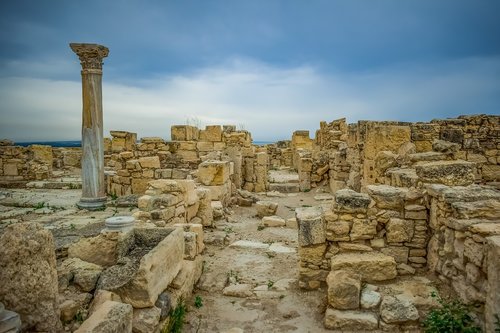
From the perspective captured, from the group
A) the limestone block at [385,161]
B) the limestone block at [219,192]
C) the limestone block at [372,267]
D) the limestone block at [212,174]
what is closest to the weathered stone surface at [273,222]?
the limestone block at [219,192]

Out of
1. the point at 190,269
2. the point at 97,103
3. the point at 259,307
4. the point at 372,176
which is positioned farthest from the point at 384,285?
the point at 97,103

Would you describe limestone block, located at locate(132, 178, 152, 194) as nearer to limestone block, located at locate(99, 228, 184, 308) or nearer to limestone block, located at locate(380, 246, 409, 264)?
limestone block, located at locate(99, 228, 184, 308)

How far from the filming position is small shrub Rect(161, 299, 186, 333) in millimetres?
3767

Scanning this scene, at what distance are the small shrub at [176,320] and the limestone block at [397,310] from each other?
2.35 metres

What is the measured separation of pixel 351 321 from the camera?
12.5ft

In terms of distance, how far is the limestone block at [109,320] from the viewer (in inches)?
102

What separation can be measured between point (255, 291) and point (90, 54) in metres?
6.83

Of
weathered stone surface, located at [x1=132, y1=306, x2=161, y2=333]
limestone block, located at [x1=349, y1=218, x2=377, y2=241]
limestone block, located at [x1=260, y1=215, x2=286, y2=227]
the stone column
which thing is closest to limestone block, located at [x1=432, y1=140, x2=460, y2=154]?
limestone block, located at [x1=349, y1=218, x2=377, y2=241]

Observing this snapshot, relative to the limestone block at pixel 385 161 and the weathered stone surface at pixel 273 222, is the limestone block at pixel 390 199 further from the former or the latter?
the weathered stone surface at pixel 273 222

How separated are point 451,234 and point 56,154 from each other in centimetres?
2226

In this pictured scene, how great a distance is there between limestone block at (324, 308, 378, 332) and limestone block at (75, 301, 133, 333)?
2.24 meters

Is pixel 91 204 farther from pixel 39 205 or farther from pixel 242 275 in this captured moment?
pixel 242 275

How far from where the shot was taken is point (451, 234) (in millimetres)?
4031

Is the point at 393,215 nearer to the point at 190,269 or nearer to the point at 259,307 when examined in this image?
the point at 259,307
